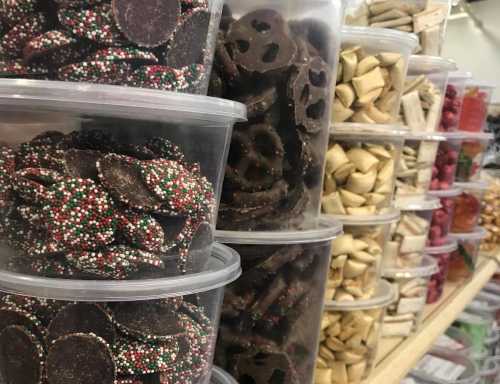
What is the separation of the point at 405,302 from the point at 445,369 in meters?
0.60

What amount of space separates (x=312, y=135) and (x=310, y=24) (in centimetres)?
14

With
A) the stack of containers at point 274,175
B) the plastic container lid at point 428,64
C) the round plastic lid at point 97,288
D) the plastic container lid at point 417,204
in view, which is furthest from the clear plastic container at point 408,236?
the round plastic lid at point 97,288

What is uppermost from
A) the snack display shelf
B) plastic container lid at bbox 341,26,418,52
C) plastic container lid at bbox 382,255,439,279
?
plastic container lid at bbox 341,26,418,52

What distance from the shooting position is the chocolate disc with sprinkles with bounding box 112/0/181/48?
0.42m

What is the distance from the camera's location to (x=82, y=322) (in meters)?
0.44

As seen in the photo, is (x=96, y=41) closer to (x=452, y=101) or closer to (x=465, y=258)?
(x=452, y=101)

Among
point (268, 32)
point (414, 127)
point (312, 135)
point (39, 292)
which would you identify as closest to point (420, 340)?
point (414, 127)

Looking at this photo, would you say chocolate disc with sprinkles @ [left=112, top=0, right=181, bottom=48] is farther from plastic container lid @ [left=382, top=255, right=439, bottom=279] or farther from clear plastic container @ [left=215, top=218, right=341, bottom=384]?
plastic container lid @ [left=382, top=255, right=439, bottom=279]

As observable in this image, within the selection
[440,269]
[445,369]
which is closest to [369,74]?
[440,269]

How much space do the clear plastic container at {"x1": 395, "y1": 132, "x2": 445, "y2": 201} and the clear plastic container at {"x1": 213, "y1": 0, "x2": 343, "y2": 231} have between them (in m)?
0.43

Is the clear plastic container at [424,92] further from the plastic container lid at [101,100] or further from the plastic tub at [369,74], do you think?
the plastic container lid at [101,100]

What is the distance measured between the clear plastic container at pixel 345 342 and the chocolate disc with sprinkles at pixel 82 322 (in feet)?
1.41

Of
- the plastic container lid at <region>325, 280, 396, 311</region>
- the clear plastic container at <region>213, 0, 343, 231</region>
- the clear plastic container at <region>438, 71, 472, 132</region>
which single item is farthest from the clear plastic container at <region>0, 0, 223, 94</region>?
the clear plastic container at <region>438, 71, 472, 132</region>

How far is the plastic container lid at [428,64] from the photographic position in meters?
1.00
